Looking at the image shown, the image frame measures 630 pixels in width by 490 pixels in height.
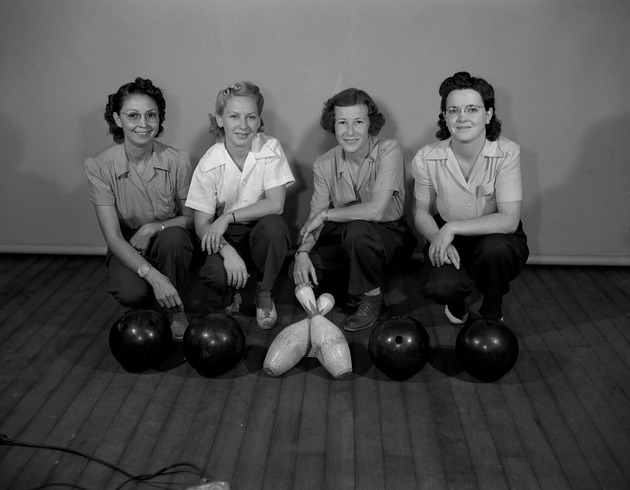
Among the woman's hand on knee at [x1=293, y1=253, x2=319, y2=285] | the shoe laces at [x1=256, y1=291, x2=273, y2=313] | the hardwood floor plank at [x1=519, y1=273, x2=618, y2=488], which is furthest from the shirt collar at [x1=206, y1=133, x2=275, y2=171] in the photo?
the hardwood floor plank at [x1=519, y1=273, x2=618, y2=488]

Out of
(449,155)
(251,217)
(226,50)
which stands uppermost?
(226,50)

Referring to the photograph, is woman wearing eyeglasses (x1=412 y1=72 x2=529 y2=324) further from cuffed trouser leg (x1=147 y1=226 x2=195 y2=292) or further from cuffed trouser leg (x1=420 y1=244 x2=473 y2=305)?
cuffed trouser leg (x1=147 y1=226 x2=195 y2=292)

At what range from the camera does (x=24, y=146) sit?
456 centimetres

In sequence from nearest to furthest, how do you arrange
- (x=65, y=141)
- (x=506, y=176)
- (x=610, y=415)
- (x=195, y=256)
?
1. (x=610, y=415)
2. (x=506, y=176)
3. (x=195, y=256)
4. (x=65, y=141)

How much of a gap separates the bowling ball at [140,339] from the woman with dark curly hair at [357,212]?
2.50 feet

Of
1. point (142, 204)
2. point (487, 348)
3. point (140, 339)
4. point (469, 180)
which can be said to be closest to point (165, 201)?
point (142, 204)

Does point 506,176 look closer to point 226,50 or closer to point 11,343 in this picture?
point 226,50

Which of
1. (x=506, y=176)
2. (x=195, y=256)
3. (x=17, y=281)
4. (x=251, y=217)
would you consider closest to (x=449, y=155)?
(x=506, y=176)

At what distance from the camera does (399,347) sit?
3168 millimetres

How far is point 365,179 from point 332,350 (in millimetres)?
1074

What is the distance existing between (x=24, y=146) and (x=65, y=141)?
0.27 m

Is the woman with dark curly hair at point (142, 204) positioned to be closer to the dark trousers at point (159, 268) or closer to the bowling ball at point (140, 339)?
the dark trousers at point (159, 268)

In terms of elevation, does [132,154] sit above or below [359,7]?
below

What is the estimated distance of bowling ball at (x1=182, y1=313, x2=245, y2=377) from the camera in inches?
126
